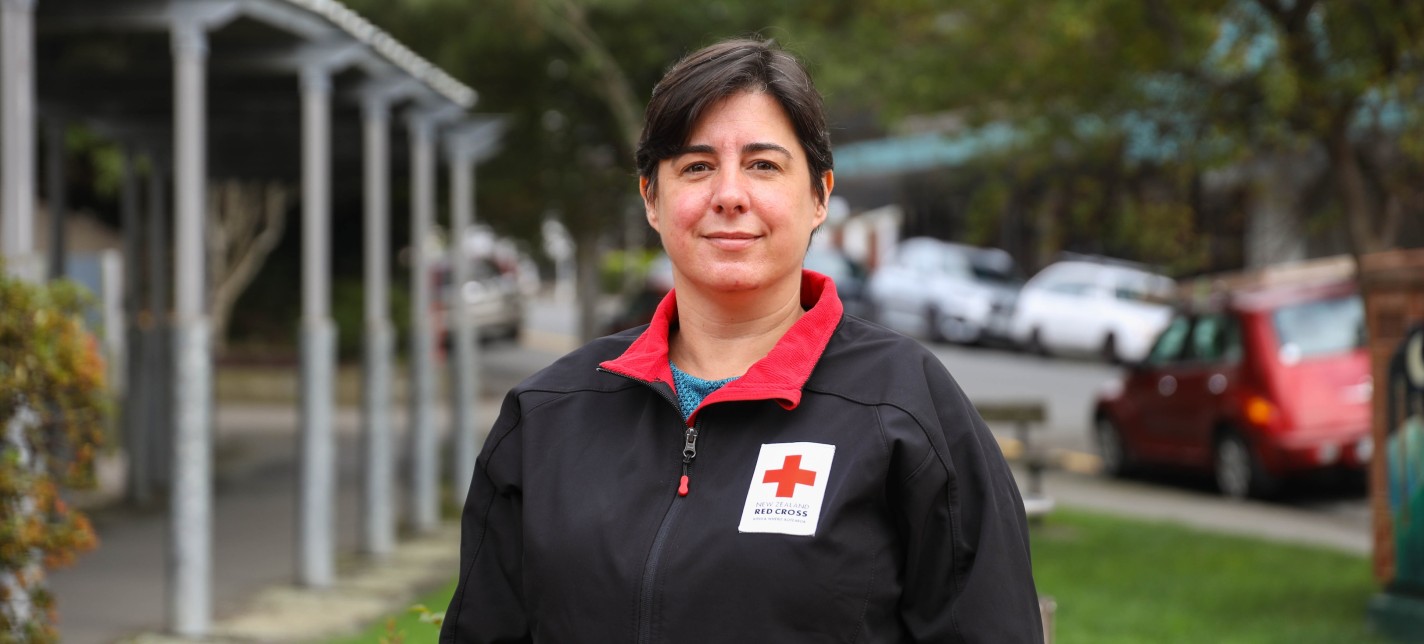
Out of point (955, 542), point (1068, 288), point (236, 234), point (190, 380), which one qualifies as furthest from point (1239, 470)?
point (1068, 288)

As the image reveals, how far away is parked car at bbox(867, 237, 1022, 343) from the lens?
1192 inches

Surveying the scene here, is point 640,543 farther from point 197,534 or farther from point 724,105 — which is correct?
point 197,534

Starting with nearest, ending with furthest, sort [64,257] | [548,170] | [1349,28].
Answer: [1349,28] → [64,257] → [548,170]

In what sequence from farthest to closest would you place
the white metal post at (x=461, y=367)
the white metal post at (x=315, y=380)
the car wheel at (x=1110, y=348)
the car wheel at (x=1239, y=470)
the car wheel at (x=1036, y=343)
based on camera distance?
the car wheel at (x=1036, y=343) → the car wheel at (x=1110, y=348) → the car wheel at (x=1239, y=470) → the white metal post at (x=461, y=367) → the white metal post at (x=315, y=380)

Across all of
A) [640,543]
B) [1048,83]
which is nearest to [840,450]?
[640,543]

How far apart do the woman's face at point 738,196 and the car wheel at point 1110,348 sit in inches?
958

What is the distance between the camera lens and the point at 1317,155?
1372cm

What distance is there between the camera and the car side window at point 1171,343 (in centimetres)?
1456

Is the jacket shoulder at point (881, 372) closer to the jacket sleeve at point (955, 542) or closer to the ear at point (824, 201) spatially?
the jacket sleeve at point (955, 542)

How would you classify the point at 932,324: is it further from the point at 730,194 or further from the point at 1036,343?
the point at 730,194

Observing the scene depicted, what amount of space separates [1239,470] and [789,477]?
12.2 meters

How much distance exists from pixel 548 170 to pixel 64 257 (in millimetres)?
6665

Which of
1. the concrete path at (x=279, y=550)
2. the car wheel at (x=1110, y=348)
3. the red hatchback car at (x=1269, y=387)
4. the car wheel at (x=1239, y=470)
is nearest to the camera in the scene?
the concrete path at (x=279, y=550)

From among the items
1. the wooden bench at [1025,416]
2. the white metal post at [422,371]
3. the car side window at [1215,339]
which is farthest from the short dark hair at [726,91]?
the car side window at [1215,339]
